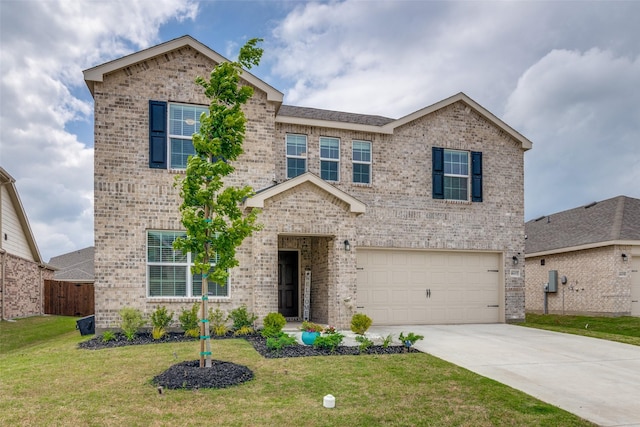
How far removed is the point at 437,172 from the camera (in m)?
15.5

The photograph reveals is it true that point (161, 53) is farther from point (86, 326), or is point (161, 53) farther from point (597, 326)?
point (597, 326)

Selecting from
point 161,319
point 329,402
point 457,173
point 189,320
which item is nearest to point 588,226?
point 457,173

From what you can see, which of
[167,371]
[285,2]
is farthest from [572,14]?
[167,371]

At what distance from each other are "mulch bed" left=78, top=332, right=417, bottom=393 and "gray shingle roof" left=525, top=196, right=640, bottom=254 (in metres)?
13.0

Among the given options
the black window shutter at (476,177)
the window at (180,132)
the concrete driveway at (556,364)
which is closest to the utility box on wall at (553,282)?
the black window shutter at (476,177)

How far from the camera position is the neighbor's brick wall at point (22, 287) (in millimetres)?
19797

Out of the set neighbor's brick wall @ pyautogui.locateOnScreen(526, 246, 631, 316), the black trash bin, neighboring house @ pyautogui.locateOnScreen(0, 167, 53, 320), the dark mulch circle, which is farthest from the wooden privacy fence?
neighbor's brick wall @ pyautogui.locateOnScreen(526, 246, 631, 316)

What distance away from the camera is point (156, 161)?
12.3m

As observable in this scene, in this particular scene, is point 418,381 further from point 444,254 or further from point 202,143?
point 444,254

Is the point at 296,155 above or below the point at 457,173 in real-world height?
above

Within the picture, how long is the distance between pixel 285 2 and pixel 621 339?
12589mm

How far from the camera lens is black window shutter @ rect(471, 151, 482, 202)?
15719mm

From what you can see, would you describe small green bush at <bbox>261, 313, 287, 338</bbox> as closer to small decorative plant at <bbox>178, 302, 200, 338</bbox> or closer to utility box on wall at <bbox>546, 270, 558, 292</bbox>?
small decorative plant at <bbox>178, 302, 200, 338</bbox>

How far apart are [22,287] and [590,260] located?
81.6ft
